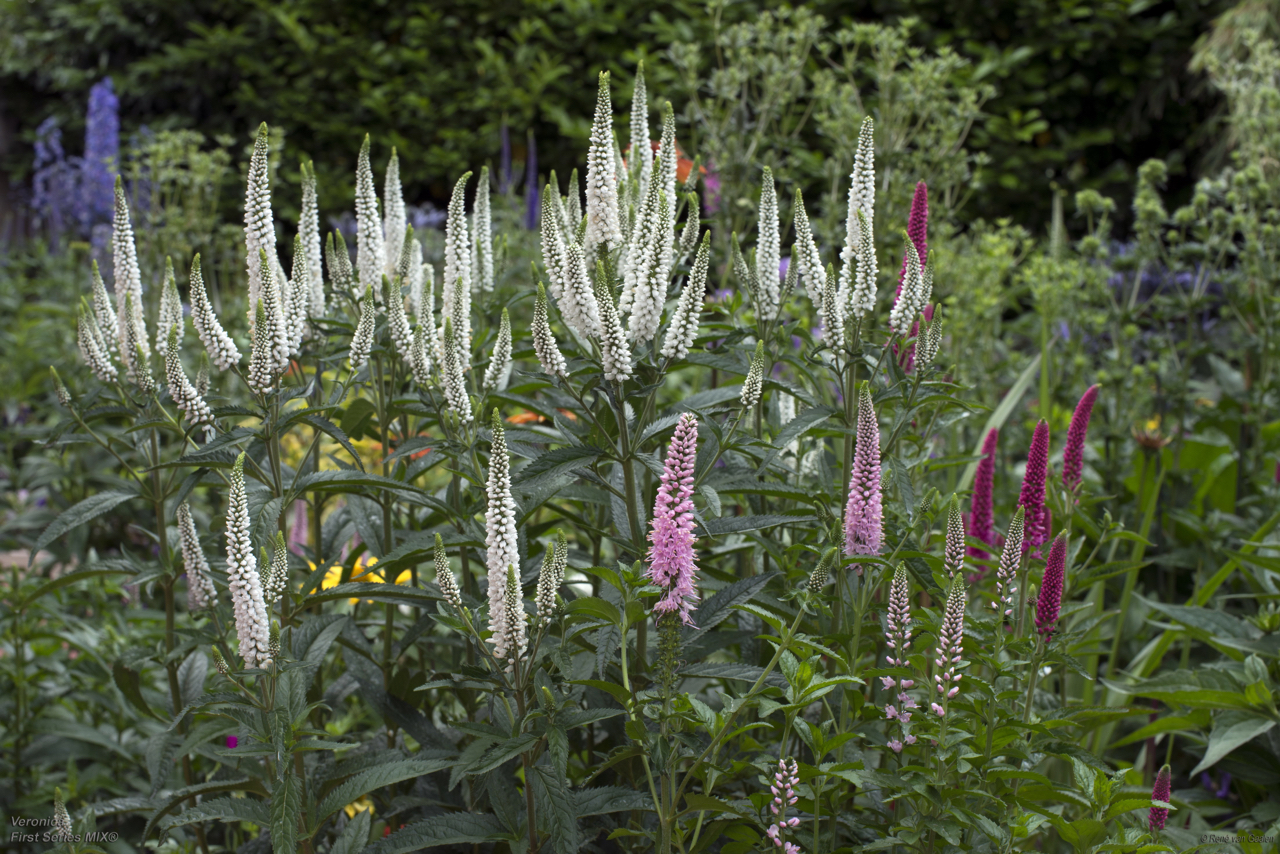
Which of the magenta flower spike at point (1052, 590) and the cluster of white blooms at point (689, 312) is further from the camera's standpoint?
the magenta flower spike at point (1052, 590)

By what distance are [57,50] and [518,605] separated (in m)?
12.6

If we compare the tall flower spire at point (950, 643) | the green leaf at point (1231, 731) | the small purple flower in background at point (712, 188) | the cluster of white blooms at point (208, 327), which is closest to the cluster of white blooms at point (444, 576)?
the cluster of white blooms at point (208, 327)

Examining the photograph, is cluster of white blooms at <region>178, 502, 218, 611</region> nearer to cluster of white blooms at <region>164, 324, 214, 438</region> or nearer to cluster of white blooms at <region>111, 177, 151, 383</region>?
cluster of white blooms at <region>164, 324, 214, 438</region>

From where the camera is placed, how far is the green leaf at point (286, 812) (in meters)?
1.68

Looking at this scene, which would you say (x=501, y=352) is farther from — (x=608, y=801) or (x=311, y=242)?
(x=608, y=801)

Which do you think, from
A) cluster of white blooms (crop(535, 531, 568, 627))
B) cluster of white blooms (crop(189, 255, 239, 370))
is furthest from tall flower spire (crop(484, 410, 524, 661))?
cluster of white blooms (crop(189, 255, 239, 370))

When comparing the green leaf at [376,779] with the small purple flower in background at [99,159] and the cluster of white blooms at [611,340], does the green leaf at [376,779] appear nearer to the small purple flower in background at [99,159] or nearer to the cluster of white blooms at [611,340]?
the cluster of white blooms at [611,340]

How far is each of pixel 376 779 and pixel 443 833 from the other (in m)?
0.17

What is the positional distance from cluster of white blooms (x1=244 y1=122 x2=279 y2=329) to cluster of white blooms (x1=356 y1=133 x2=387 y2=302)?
0.24 metres

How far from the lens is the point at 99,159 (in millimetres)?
7133

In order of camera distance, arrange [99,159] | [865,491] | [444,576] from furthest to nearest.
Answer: [99,159], [865,491], [444,576]

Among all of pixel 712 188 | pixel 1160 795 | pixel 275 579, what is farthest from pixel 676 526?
pixel 712 188

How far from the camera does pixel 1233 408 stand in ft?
15.0

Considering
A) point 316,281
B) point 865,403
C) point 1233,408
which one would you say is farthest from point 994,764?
point 1233,408
